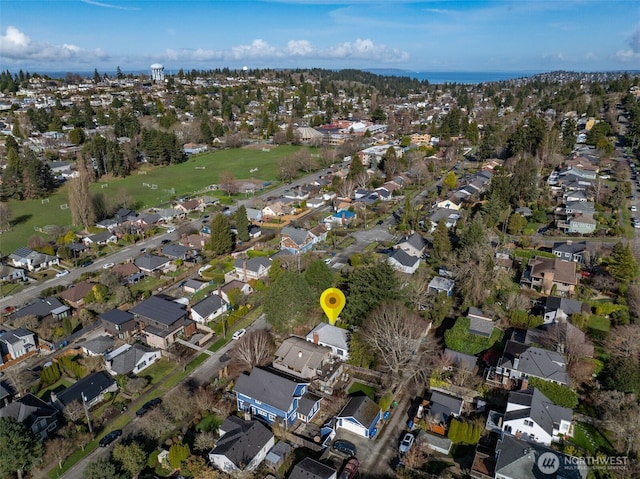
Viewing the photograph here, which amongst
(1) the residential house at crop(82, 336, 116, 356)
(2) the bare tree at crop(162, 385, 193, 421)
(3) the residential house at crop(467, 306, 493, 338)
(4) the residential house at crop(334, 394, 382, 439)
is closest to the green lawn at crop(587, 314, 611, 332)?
(3) the residential house at crop(467, 306, 493, 338)

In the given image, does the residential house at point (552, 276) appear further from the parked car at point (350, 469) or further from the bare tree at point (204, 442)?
the bare tree at point (204, 442)

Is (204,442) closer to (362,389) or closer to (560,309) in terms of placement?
(362,389)

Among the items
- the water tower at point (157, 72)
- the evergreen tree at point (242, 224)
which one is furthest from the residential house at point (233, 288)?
the water tower at point (157, 72)

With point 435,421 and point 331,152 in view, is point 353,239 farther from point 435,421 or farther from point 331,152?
point 331,152

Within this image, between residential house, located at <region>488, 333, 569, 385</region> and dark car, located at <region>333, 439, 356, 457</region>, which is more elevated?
residential house, located at <region>488, 333, 569, 385</region>

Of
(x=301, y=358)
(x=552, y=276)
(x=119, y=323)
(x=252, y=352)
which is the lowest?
(x=119, y=323)

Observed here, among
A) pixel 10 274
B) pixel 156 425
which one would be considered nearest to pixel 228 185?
pixel 10 274

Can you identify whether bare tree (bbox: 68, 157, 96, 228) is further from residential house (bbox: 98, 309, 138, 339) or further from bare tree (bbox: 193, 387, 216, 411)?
bare tree (bbox: 193, 387, 216, 411)
